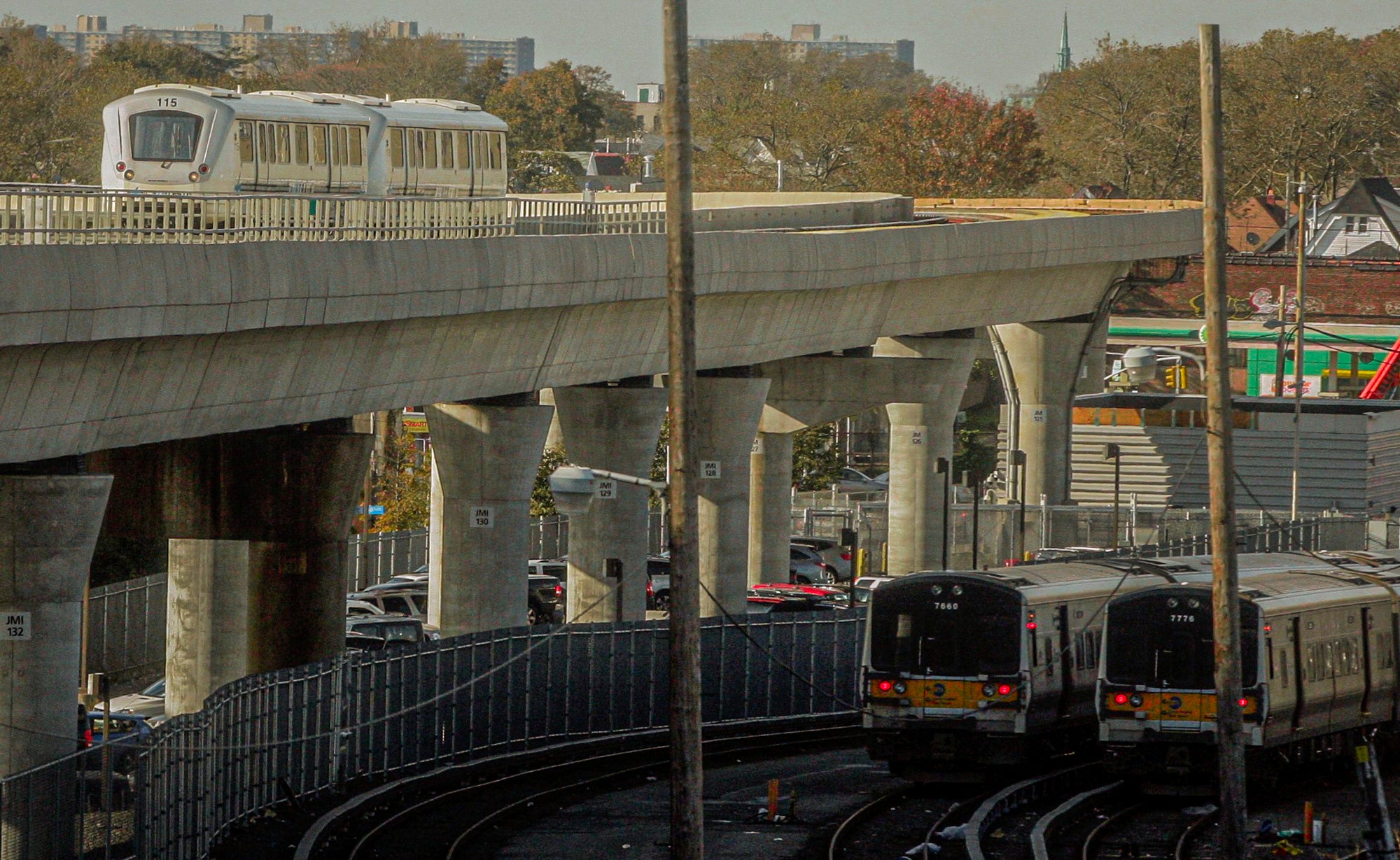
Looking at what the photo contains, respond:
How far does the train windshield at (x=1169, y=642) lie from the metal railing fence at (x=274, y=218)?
1031 centimetres

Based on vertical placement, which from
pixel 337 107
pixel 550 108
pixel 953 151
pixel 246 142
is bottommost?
pixel 246 142

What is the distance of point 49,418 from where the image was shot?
77.2ft

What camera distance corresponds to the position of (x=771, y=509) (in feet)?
192

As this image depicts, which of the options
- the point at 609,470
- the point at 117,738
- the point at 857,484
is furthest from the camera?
the point at 857,484

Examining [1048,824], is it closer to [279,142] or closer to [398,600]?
[279,142]

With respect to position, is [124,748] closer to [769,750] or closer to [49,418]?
[49,418]

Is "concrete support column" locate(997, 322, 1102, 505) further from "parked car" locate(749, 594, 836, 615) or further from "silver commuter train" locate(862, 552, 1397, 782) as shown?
"silver commuter train" locate(862, 552, 1397, 782)

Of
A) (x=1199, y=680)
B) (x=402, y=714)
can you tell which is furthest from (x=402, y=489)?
(x=1199, y=680)

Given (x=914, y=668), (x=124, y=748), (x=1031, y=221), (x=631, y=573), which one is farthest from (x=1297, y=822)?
(x=1031, y=221)

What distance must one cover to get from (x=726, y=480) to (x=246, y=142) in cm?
1301

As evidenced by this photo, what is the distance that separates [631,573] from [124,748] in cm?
2088

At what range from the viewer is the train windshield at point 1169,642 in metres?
25.9

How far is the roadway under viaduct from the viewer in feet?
79.3

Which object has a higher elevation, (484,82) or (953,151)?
(484,82)
